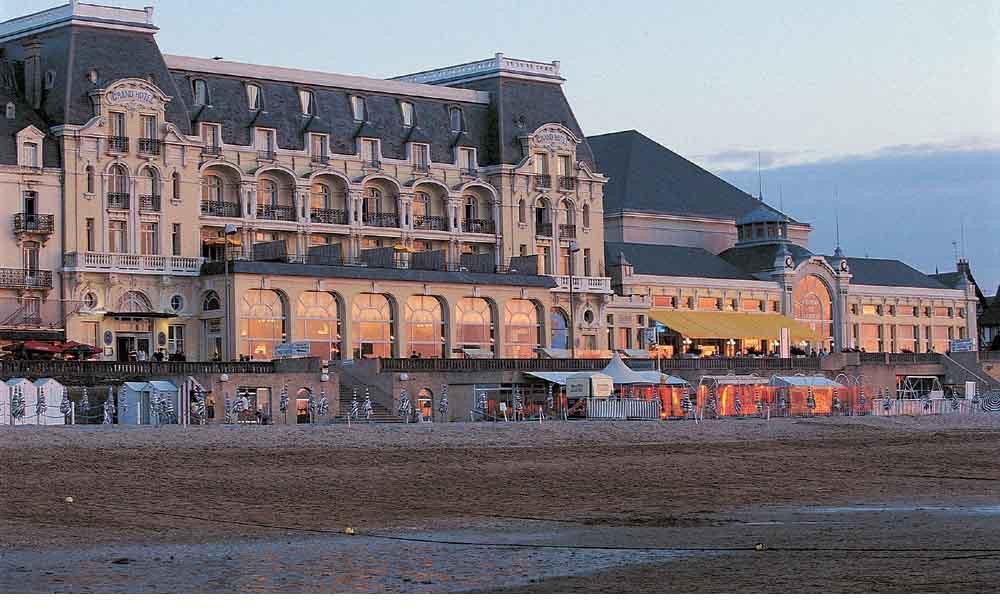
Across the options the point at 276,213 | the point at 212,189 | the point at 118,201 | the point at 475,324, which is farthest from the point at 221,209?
the point at 475,324

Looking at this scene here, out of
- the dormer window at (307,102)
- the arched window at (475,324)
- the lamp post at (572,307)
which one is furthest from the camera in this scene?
the lamp post at (572,307)

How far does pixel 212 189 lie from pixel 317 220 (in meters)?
5.43

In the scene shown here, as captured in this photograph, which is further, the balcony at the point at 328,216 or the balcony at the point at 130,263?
the balcony at the point at 328,216

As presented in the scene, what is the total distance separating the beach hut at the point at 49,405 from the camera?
54.3m

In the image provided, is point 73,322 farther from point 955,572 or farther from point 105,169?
point 955,572

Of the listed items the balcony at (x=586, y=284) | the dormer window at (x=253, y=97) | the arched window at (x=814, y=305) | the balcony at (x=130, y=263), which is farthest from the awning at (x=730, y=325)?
the balcony at (x=130, y=263)

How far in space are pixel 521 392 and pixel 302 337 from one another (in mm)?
10214

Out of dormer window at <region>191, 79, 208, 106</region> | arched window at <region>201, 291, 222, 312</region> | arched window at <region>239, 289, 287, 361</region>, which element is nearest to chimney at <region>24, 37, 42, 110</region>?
dormer window at <region>191, 79, 208, 106</region>

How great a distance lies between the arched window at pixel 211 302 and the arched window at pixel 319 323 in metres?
3.39

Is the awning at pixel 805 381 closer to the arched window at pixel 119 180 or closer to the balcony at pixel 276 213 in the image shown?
the balcony at pixel 276 213

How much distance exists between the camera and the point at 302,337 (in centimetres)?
8250

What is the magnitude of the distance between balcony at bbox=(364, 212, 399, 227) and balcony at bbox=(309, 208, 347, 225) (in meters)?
1.37

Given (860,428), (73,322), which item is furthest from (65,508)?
(73,322)

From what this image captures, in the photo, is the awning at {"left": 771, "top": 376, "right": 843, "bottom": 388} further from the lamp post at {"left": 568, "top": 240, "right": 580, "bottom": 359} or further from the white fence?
the lamp post at {"left": 568, "top": 240, "right": 580, "bottom": 359}
